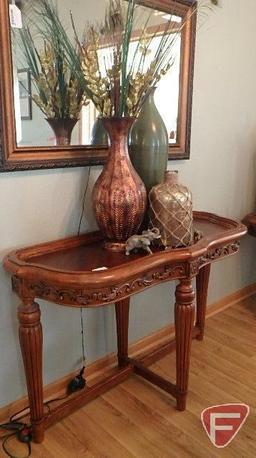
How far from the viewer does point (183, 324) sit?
4.94 feet

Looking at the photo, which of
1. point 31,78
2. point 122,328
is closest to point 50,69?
point 31,78

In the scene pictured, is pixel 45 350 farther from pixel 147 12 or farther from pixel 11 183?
pixel 147 12

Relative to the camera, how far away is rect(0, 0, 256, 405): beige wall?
152 cm

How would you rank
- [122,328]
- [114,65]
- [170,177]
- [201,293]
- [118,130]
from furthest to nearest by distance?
[201,293] → [122,328] → [170,177] → [118,130] → [114,65]

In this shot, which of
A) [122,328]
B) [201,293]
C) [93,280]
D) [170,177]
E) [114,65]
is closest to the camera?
[93,280]

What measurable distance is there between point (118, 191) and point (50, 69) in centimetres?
53

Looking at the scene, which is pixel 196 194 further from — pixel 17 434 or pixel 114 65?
pixel 17 434

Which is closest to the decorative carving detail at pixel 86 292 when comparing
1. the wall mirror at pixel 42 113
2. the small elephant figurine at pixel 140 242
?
the small elephant figurine at pixel 140 242

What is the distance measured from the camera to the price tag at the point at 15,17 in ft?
4.28

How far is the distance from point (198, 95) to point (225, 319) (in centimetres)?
139

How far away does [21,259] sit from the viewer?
1.38 metres

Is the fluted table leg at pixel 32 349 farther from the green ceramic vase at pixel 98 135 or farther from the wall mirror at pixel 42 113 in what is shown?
the green ceramic vase at pixel 98 135

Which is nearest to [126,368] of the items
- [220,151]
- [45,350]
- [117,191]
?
[45,350]

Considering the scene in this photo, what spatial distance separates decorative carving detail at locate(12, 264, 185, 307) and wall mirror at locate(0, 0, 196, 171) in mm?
451
